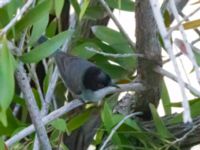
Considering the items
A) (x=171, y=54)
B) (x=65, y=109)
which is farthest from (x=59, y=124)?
(x=171, y=54)

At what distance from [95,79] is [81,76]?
3.8 inches

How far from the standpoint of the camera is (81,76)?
1.52 m

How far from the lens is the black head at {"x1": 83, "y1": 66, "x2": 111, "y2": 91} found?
142cm

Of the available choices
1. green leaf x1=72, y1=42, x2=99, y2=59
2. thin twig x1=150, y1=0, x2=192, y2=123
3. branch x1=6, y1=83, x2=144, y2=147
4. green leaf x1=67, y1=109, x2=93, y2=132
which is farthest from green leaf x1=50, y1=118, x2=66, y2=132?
thin twig x1=150, y1=0, x2=192, y2=123

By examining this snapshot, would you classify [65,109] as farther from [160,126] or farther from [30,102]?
[160,126]

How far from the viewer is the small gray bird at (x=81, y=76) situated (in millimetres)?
1425

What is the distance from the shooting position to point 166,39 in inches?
31.3

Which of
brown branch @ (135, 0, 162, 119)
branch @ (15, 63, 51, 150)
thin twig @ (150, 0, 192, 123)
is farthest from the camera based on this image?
brown branch @ (135, 0, 162, 119)

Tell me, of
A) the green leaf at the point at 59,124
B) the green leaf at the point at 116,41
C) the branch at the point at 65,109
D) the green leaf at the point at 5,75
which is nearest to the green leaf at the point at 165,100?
the green leaf at the point at 116,41

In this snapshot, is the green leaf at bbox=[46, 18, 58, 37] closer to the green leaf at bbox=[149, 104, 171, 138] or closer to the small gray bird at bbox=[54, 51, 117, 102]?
the small gray bird at bbox=[54, 51, 117, 102]

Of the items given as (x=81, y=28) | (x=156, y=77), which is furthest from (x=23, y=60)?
(x=81, y=28)

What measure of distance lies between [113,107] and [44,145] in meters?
0.36

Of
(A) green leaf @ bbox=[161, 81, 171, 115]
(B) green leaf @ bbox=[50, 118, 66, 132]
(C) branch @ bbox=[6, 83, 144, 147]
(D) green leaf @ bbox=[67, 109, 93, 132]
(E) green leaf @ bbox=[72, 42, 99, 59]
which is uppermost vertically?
(E) green leaf @ bbox=[72, 42, 99, 59]

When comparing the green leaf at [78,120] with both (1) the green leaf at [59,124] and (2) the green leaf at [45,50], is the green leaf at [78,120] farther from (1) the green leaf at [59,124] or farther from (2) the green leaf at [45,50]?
(2) the green leaf at [45,50]
